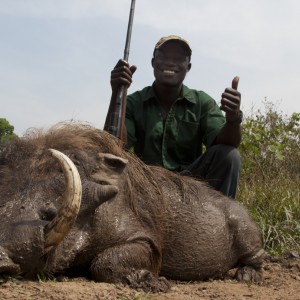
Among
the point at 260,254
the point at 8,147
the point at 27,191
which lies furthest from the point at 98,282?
the point at 260,254

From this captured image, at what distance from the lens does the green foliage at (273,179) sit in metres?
7.42

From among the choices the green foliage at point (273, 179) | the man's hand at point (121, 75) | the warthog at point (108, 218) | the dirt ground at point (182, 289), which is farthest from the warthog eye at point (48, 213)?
the green foliage at point (273, 179)

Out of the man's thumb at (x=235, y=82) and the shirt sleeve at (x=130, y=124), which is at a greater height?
the man's thumb at (x=235, y=82)

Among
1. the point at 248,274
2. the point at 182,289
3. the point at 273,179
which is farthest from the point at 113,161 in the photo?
the point at 273,179

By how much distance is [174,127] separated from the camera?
6.15 meters

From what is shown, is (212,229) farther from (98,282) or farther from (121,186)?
(98,282)

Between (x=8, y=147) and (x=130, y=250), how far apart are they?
1.01 m

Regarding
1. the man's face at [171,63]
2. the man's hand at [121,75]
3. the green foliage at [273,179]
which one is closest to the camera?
the man's hand at [121,75]

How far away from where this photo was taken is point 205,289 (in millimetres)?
4508

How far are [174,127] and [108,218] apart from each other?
2.00m

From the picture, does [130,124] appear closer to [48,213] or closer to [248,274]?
[248,274]

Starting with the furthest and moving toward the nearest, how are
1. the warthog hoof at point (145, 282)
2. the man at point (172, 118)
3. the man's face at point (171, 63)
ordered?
the man's face at point (171, 63), the man at point (172, 118), the warthog hoof at point (145, 282)

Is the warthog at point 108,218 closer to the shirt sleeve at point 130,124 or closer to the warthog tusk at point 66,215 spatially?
the warthog tusk at point 66,215

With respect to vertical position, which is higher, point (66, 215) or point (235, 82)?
point (235, 82)
